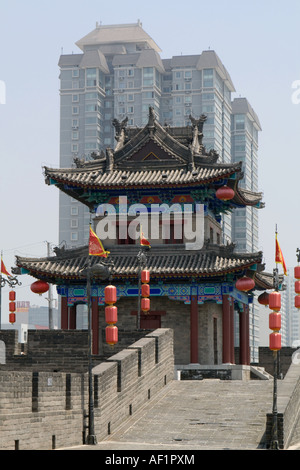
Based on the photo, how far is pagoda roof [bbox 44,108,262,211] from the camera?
37562 millimetres

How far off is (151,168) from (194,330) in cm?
762

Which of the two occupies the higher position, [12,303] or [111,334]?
[12,303]

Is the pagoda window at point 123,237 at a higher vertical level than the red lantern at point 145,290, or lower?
higher

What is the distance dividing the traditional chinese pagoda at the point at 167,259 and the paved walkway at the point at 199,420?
7601mm

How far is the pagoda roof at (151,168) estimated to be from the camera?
37562 millimetres

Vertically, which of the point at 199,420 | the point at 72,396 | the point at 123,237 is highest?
the point at 123,237

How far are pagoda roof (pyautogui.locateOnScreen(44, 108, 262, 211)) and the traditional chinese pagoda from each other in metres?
0.04

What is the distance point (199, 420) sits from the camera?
23750 millimetres

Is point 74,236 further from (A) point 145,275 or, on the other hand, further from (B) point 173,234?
(A) point 145,275

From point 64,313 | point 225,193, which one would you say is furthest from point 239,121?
point 64,313

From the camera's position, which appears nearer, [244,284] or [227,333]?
[244,284]

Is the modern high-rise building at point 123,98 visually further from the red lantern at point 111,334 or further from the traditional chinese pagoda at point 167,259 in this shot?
the red lantern at point 111,334

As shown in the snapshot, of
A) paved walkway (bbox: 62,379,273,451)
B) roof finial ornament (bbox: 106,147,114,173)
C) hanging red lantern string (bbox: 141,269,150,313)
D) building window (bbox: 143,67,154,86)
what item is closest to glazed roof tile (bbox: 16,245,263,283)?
hanging red lantern string (bbox: 141,269,150,313)

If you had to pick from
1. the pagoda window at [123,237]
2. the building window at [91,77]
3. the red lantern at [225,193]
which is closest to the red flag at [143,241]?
the pagoda window at [123,237]
